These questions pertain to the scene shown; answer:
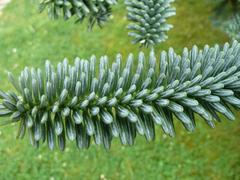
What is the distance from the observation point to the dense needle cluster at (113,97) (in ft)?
2.27

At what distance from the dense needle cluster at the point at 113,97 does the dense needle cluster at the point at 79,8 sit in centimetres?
24

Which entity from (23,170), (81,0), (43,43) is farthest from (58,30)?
(81,0)

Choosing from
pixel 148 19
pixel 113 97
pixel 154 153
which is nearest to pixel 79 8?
pixel 148 19

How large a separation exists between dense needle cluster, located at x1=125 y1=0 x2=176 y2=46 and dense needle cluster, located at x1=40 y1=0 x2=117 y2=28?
0.08 meters

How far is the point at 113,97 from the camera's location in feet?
2.34

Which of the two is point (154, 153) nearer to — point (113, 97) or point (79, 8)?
point (79, 8)

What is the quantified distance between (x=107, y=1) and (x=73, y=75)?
31 centimetres

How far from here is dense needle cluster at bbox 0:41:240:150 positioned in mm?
690

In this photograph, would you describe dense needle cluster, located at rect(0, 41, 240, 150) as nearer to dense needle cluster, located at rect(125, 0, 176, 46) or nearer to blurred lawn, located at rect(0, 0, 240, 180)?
dense needle cluster, located at rect(125, 0, 176, 46)

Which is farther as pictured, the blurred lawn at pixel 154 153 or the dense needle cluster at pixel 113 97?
the blurred lawn at pixel 154 153

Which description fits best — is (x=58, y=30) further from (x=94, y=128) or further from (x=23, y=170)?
(x=94, y=128)

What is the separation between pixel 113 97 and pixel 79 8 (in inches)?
13.6

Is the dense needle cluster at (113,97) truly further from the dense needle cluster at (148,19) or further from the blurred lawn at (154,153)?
the blurred lawn at (154,153)

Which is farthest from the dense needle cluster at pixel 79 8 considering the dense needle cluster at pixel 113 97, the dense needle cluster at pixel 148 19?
the dense needle cluster at pixel 113 97
